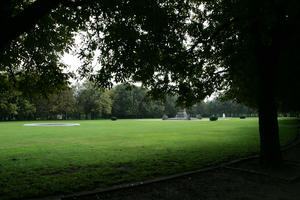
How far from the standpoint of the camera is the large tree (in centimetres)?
543

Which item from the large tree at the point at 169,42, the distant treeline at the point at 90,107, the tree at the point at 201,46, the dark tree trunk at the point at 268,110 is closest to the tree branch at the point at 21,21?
the large tree at the point at 169,42

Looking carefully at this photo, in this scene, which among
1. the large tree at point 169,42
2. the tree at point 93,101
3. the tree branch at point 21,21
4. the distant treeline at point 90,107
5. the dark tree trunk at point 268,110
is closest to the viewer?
the tree branch at point 21,21

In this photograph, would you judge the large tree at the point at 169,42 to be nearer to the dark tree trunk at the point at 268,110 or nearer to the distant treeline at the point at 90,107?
the dark tree trunk at the point at 268,110

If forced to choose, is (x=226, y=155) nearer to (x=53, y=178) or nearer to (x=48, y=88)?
(x=53, y=178)

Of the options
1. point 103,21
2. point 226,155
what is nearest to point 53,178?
point 103,21

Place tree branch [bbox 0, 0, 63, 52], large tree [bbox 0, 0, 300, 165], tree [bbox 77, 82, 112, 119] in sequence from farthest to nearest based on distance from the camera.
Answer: tree [bbox 77, 82, 112, 119] → large tree [bbox 0, 0, 300, 165] → tree branch [bbox 0, 0, 63, 52]

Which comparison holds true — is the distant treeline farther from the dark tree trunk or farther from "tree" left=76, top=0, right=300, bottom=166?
the dark tree trunk

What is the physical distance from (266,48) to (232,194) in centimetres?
495

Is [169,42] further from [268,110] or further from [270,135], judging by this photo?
[270,135]

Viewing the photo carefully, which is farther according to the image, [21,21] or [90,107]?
[90,107]

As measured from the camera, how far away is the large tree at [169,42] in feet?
17.8

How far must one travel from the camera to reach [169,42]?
21.6 feet

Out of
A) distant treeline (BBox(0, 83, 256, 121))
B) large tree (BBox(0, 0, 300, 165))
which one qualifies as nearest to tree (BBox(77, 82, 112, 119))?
distant treeline (BBox(0, 83, 256, 121))

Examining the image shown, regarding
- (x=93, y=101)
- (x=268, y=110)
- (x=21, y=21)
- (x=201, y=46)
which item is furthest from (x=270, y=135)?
(x=93, y=101)
